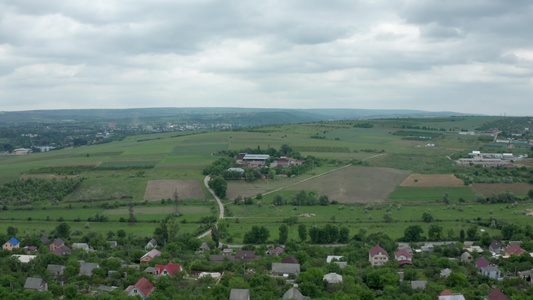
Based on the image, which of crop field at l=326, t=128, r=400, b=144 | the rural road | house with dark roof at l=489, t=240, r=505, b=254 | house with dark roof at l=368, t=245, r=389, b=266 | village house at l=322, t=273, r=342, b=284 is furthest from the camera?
crop field at l=326, t=128, r=400, b=144

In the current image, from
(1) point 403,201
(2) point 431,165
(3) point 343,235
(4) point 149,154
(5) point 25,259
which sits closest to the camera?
(5) point 25,259

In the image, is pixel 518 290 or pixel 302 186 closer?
pixel 518 290

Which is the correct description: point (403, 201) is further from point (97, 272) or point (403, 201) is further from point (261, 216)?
point (97, 272)

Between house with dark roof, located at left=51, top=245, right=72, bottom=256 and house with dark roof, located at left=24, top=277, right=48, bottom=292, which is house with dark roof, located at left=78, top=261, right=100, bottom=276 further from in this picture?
house with dark roof, located at left=51, top=245, right=72, bottom=256

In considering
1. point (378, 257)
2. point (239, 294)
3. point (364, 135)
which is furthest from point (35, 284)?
point (364, 135)

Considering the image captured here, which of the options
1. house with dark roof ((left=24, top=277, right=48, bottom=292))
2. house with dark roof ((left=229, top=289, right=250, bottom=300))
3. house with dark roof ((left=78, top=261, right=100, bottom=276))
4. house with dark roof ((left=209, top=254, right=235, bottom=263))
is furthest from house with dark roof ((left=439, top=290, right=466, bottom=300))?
house with dark roof ((left=24, top=277, right=48, bottom=292))

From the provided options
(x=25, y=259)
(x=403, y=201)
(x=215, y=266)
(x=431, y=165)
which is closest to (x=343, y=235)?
(x=215, y=266)

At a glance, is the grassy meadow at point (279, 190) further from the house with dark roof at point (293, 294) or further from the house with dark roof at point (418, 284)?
the house with dark roof at point (293, 294)
